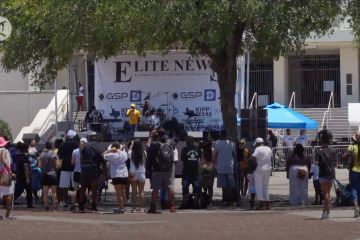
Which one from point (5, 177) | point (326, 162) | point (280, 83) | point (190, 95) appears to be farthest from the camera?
point (280, 83)

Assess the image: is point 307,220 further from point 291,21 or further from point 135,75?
point 135,75

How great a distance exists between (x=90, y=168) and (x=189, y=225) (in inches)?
142

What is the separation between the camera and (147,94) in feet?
118

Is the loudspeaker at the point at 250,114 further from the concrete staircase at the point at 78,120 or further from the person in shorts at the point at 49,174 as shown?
the person in shorts at the point at 49,174

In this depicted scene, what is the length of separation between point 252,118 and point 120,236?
56.8 ft

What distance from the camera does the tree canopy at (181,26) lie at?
21734 mm

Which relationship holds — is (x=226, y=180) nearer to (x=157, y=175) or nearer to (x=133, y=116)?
(x=157, y=175)

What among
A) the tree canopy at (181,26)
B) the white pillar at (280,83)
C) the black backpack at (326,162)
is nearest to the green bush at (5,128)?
the tree canopy at (181,26)

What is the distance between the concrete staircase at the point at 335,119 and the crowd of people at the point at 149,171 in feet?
69.2

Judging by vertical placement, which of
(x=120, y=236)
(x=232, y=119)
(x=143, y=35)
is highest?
(x=143, y=35)

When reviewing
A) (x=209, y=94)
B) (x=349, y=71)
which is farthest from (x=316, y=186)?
(x=349, y=71)

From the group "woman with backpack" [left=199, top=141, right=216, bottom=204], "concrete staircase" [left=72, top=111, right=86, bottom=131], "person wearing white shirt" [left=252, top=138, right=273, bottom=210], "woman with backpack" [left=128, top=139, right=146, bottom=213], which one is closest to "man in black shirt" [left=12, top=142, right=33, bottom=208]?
"woman with backpack" [left=128, top=139, right=146, bottom=213]

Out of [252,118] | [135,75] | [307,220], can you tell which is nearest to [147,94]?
[135,75]

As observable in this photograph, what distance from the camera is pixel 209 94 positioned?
3528 cm
